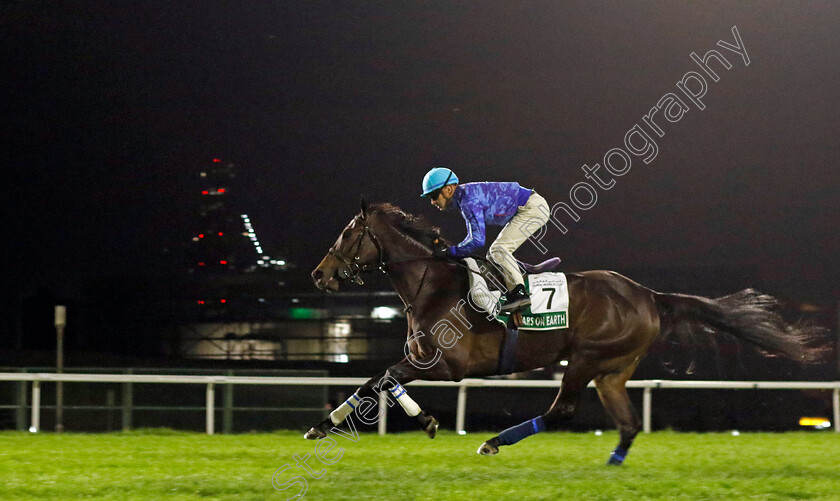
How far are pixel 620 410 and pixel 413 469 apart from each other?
4.25 ft

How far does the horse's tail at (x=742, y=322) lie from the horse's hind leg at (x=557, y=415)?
79cm

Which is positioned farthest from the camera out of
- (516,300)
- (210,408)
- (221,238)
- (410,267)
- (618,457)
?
(221,238)

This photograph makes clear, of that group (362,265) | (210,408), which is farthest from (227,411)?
(362,265)

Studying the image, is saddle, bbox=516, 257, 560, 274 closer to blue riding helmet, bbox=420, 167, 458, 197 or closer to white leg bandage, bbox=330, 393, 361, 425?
blue riding helmet, bbox=420, 167, 458, 197

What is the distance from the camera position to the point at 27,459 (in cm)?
532

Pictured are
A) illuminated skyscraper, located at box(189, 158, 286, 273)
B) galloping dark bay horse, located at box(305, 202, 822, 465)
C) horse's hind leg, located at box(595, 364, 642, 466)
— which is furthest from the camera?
illuminated skyscraper, located at box(189, 158, 286, 273)

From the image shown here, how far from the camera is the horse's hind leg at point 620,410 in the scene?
5250 millimetres

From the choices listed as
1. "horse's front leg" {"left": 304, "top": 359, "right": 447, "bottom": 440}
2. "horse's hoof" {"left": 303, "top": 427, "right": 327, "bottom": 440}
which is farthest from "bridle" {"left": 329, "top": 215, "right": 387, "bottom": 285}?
"horse's hoof" {"left": 303, "top": 427, "right": 327, "bottom": 440}

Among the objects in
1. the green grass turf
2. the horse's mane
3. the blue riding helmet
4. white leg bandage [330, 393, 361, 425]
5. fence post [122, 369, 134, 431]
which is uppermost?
the blue riding helmet

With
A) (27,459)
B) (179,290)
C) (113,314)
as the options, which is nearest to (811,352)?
(27,459)

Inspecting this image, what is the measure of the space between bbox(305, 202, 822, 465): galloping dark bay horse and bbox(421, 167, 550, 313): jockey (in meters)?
0.21

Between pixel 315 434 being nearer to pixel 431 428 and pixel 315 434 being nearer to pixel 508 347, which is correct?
pixel 431 428

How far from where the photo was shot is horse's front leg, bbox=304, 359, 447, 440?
4781 millimetres

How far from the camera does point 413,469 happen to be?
4996mm
